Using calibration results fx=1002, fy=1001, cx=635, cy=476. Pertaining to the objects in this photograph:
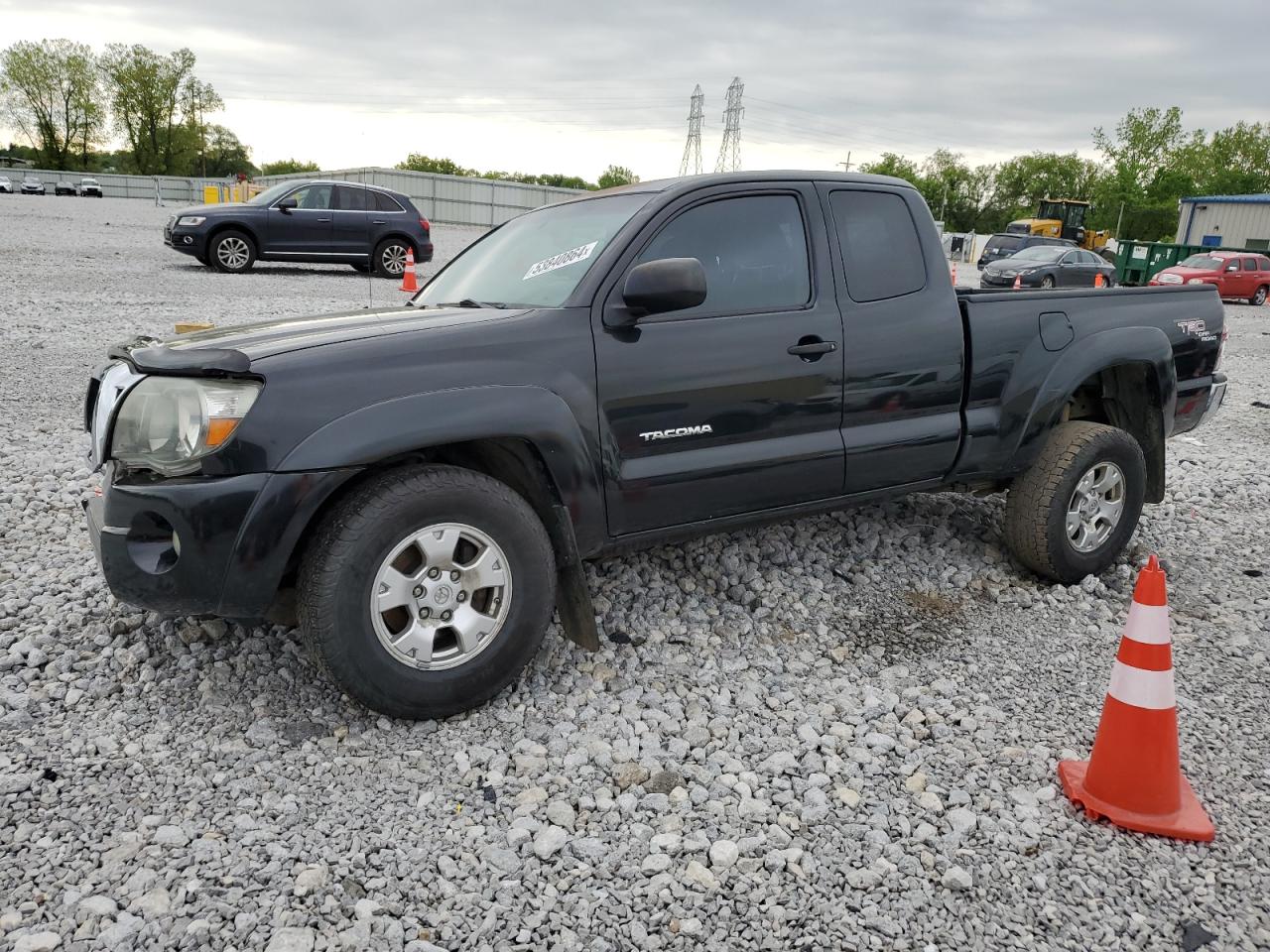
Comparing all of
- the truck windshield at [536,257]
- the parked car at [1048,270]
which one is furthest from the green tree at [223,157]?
the truck windshield at [536,257]

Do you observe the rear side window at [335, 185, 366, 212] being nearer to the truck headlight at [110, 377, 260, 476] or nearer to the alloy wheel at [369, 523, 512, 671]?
the truck headlight at [110, 377, 260, 476]

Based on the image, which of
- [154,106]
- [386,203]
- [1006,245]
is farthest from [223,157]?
[386,203]

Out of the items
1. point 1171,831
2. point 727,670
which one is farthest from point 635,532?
point 1171,831

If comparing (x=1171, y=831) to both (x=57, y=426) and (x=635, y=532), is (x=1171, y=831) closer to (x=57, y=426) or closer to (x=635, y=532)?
(x=635, y=532)

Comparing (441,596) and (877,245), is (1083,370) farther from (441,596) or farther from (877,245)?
(441,596)

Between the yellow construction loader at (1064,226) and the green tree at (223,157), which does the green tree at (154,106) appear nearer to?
the green tree at (223,157)

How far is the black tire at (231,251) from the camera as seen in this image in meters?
16.0

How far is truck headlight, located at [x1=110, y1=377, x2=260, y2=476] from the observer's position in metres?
2.94

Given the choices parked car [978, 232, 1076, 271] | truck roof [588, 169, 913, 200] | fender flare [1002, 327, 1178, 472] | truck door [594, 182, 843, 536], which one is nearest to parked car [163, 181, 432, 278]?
truck roof [588, 169, 913, 200]

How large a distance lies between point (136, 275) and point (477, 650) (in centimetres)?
1430

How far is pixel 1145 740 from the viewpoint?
2.90 metres

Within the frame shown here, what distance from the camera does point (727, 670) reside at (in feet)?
12.5

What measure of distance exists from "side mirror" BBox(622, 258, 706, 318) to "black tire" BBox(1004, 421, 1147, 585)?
2.08 meters

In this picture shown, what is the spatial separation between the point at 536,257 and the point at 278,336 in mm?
1123
